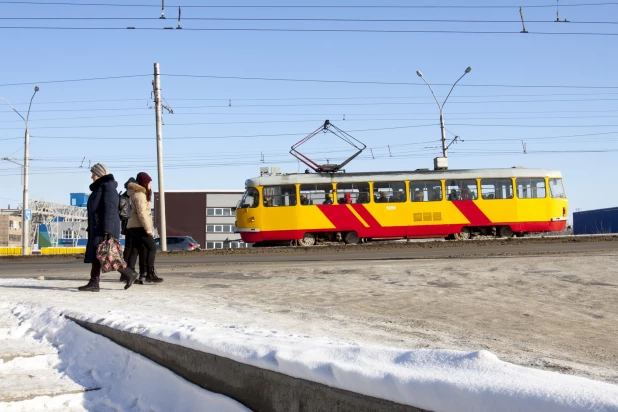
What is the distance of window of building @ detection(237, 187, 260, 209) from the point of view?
2828 centimetres

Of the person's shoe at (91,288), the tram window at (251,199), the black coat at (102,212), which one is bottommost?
the person's shoe at (91,288)

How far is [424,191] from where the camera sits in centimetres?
2777

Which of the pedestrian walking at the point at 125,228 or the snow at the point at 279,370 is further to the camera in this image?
the pedestrian walking at the point at 125,228

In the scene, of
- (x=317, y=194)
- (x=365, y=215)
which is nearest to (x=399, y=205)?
A: (x=365, y=215)

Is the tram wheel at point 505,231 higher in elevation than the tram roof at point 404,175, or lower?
lower

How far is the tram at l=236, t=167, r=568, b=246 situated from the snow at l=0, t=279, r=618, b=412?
20.7 m

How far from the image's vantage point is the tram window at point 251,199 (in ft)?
92.8

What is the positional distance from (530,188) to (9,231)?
105 m

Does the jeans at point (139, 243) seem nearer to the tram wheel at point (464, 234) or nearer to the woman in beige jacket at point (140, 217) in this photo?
the woman in beige jacket at point (140, 217)

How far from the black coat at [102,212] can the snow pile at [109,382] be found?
320 cm

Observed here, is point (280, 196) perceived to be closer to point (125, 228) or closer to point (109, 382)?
point (125, 228)

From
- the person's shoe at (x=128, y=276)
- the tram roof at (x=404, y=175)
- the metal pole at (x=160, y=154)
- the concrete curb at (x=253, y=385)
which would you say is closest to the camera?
the concrete curb at (x=253, y=385)

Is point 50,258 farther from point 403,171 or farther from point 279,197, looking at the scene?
point 403,171

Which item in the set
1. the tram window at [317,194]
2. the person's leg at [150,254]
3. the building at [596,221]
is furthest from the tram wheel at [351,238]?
the building at [596,221]
